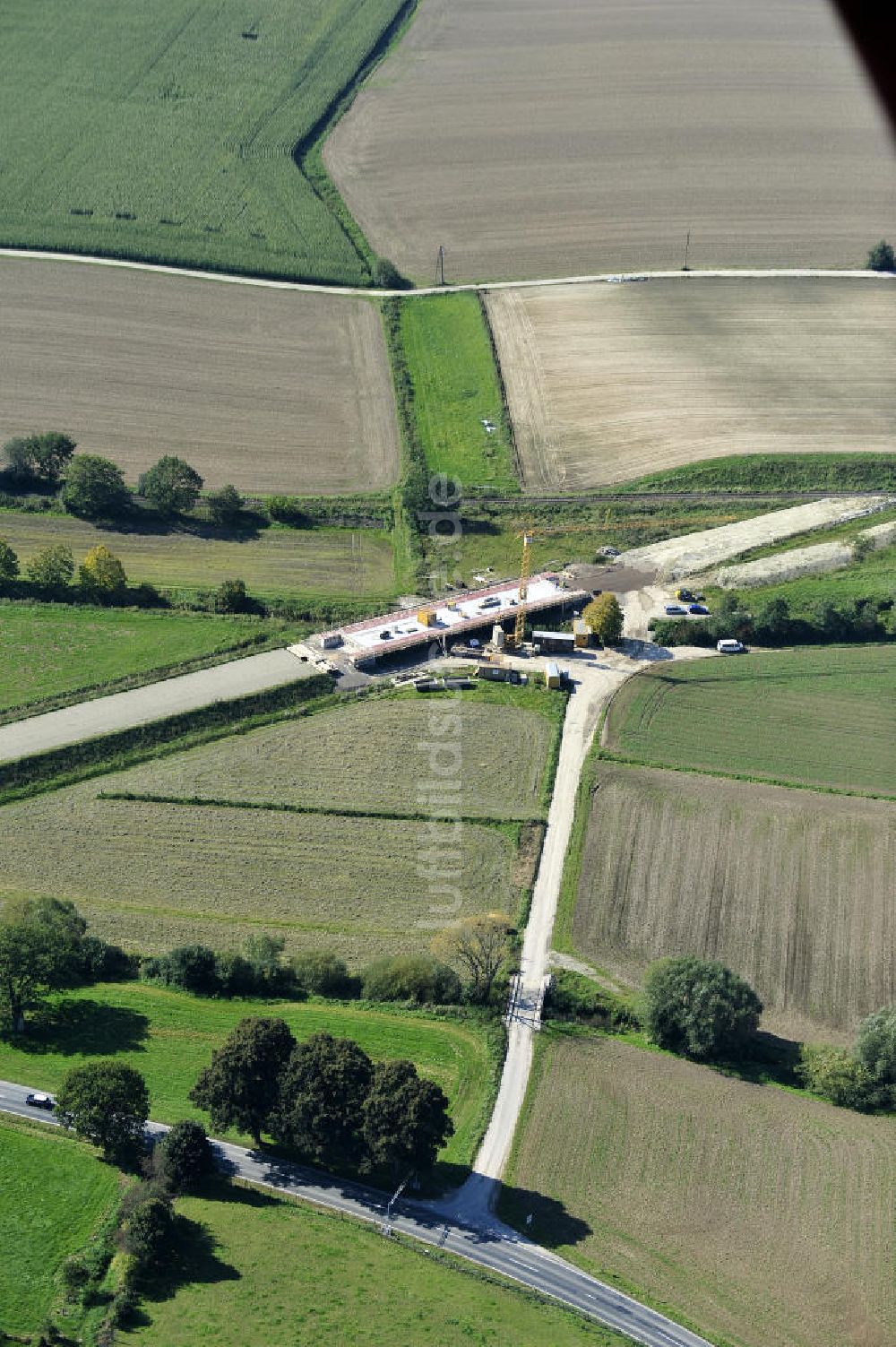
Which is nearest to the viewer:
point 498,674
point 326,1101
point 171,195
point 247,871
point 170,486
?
point 326,1101

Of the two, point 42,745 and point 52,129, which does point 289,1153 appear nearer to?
point 42,745

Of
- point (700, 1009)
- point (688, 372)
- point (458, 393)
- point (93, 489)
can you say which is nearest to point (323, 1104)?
point (700, 1009)

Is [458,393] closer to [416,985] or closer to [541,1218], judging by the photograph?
[416,985]

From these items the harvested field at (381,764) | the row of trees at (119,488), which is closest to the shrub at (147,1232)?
the harvested field at (381,764)

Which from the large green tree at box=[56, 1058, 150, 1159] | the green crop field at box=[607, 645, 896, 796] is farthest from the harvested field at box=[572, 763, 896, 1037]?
the large green tree at box=[56, 1058, 150, 1159]

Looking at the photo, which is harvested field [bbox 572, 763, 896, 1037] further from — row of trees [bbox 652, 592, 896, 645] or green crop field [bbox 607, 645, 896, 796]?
row of trees [bbox 652, 592, 896, 645]

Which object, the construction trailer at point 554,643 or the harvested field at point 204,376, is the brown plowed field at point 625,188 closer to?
the harvested field at point 204,376
